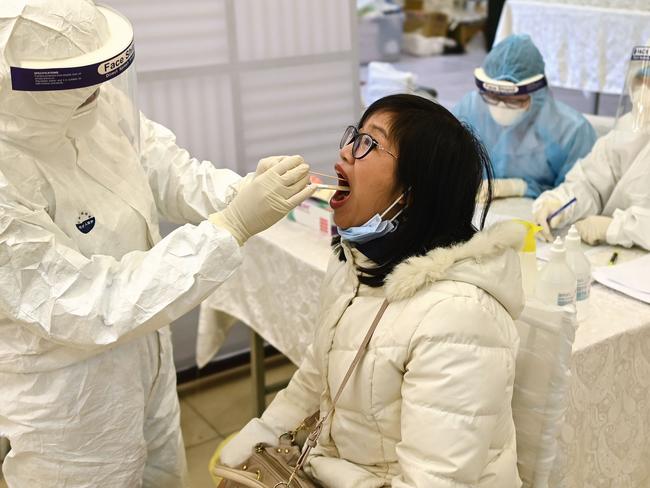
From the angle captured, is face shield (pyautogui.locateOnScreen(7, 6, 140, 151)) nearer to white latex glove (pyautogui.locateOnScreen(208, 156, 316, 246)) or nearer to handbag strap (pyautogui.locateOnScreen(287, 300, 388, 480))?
white latex glove (pyautogui.locateOnScreen(208, 156, 316, 246))

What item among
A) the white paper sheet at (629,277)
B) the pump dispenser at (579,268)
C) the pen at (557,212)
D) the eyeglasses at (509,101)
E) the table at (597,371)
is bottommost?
the table at (597,371)

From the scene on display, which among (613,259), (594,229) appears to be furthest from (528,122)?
(613,259)

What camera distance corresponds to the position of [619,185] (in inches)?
92.6

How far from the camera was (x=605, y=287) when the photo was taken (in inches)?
77.6

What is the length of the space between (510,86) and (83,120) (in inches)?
70.6

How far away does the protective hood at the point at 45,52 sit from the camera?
4.08 ft

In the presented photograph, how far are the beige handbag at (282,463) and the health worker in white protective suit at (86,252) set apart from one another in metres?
0.27

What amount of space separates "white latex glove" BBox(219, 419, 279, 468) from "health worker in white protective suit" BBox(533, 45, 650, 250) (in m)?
1.08

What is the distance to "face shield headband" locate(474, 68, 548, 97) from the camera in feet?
9.11

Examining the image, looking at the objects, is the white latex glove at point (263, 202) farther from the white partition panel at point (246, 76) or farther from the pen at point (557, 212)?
the white partition panel at point (246, 76)

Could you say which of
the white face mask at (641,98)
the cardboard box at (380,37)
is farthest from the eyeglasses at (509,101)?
the cardboard box at (380,37)

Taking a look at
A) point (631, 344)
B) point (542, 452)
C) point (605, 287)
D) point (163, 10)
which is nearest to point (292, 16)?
point (163, 10)

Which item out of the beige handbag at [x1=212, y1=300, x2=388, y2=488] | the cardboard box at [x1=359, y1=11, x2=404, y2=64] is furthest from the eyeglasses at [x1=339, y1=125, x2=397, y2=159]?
the cardboard box at [x1=359, y1=11, x2=404, y2=64]

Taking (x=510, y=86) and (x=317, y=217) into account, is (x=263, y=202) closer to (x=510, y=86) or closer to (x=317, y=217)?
(x=317, y=217)
